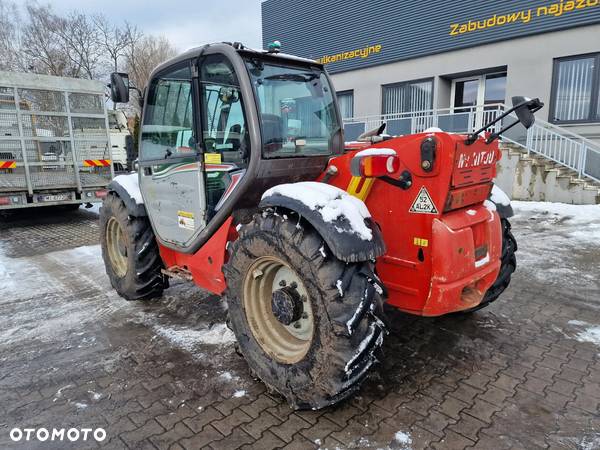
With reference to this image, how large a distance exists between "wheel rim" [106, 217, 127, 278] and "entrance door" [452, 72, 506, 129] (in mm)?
9944

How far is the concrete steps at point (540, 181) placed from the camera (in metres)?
9.51

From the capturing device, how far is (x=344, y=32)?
1619 cm

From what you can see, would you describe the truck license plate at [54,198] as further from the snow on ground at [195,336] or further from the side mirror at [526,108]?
the side mirror at [526,108]

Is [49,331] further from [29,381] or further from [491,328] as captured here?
[491,328]

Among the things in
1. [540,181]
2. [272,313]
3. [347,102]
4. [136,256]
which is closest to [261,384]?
[272,313]

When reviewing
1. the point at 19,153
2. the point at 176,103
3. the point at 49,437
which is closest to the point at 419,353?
the point at 49,437

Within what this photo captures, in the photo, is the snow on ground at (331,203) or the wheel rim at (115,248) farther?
the wheel rim at (115,248)

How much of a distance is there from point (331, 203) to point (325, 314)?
64 centimetres

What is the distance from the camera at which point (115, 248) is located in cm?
485

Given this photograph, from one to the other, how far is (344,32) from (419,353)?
1541cm

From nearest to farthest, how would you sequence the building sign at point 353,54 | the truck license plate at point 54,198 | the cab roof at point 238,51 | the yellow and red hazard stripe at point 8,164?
the cab roof at point 238,51 → the yellow and red hazard stripe at point 8,164 → the truck license plate at point 54,198 → the building sign at point 353,54

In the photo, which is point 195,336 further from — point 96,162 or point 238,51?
point 96,162

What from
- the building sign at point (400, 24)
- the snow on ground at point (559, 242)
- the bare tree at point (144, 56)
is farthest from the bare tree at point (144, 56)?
the snow on ground at point (559, 242)

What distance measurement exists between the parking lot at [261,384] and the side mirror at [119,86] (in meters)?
2.11
